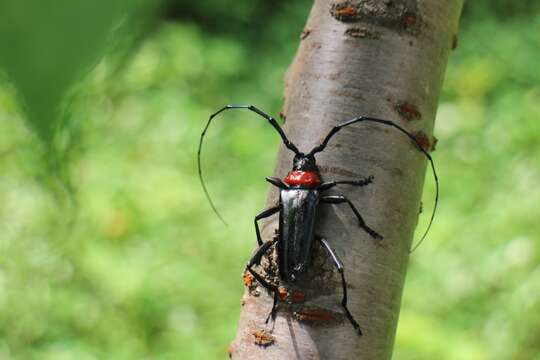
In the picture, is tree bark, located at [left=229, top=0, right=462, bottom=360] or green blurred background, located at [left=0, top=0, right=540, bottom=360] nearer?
tree bark, located at [left=229, top=0, right=462, bottom=360]

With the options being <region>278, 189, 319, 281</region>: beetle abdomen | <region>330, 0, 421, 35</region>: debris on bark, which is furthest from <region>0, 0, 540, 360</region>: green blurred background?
<region>330, 0, 421, 35</region>: debris on bark

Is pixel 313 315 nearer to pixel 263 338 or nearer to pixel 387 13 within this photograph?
pixel 263 338

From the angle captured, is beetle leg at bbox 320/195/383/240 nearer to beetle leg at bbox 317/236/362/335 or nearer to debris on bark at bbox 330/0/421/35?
beetle leg at bbox 317/236/362/335

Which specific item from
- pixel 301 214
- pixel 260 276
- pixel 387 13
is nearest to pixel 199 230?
pixel 301 214

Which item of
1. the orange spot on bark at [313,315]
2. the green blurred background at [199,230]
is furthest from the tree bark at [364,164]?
the green blurred background at [199,230]

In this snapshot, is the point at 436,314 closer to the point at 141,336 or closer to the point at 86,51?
the point at 141,336

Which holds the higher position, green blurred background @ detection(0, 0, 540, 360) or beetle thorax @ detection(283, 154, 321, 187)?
green blurred background @ detection(0, 0, 540, 360)

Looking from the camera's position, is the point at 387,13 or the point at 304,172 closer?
the point at 387,13

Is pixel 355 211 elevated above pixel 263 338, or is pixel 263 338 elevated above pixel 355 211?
pixel 355 211
